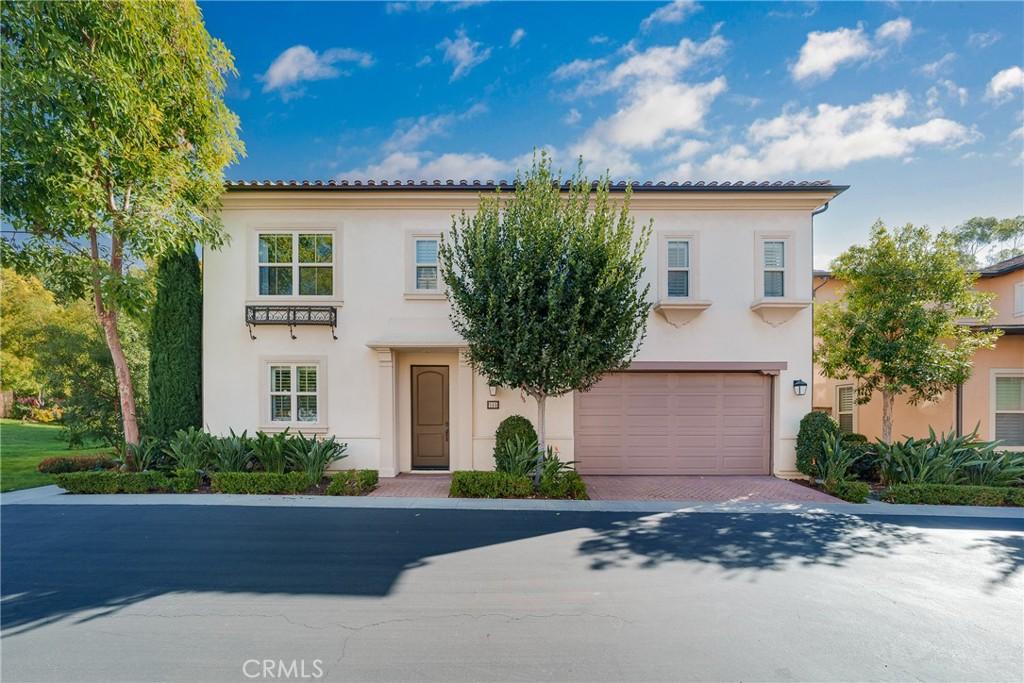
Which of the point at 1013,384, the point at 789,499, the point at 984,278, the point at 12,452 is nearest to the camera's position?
the point at 789,499

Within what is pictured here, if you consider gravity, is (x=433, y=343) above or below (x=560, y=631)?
above

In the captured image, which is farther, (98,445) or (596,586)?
(98,445)

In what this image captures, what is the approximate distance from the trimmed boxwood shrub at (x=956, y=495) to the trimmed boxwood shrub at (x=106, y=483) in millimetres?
13704

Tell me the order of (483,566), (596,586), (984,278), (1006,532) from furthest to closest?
(984,278) → (1006,532) → (483,566) → (596,586)

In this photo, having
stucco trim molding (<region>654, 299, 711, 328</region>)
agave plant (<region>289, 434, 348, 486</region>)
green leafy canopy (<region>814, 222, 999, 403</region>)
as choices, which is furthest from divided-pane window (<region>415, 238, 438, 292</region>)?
green leafy canopy (<region>814, 222, 999, 403</region>)

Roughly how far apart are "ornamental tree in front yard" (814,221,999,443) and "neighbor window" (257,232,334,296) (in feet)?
38.1

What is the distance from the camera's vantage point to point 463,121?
1141 centimetres

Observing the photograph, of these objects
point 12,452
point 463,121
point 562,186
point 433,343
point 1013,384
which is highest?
point 463,121

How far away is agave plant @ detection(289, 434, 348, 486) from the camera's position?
27.0 ft

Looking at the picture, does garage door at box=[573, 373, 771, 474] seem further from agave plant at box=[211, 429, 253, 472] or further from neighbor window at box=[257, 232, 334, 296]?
Result: agave plant at box=[211, 429, 253, 472]

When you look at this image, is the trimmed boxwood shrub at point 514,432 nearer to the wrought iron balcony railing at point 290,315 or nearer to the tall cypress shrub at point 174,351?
the wrought iron balcony railing at point 290,315

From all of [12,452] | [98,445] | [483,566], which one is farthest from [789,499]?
[12,452]

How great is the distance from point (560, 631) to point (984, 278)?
62.0 feet

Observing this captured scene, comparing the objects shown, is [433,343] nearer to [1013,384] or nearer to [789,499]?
[789,499]
